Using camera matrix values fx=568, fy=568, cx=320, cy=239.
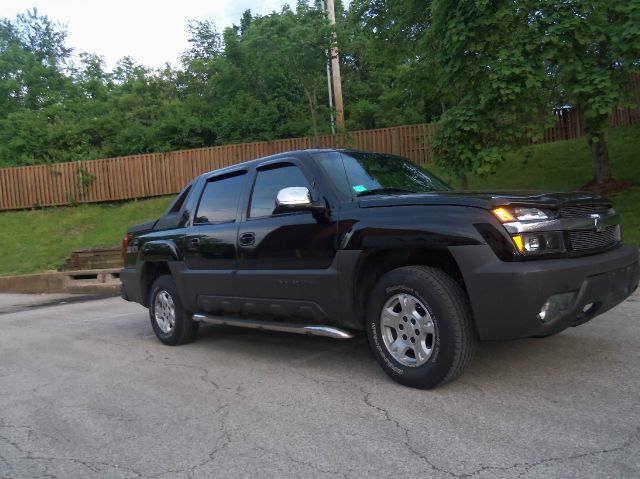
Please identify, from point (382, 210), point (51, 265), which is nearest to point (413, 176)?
point (382, 210)

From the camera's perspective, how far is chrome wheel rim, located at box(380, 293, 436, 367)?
3953 mm

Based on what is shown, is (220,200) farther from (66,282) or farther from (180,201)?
(66,282)

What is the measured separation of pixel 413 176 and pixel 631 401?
259 centimetres

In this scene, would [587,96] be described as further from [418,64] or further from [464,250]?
[464,250]

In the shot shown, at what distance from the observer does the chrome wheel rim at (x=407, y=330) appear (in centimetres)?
395

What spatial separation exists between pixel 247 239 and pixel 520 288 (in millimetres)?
2555

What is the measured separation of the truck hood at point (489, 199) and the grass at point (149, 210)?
21.1 ft

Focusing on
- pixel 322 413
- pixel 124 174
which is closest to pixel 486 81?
pixel 322 413

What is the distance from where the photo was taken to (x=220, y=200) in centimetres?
580

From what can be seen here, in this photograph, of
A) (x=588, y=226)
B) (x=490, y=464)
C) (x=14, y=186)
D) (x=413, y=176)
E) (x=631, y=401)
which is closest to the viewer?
(x=490, y=464)

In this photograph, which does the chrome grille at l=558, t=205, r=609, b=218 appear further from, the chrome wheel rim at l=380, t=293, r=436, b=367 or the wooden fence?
the wooden fence

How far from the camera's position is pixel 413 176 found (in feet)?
17.4

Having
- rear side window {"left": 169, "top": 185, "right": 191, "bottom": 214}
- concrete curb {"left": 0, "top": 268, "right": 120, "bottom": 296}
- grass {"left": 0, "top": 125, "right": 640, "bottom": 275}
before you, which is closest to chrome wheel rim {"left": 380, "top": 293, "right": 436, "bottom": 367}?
rear side window {"left": 169, "top": 185, "right": 191, "bottom": 214}

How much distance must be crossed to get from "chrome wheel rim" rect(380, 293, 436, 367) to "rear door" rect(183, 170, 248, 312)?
1.80 metres
